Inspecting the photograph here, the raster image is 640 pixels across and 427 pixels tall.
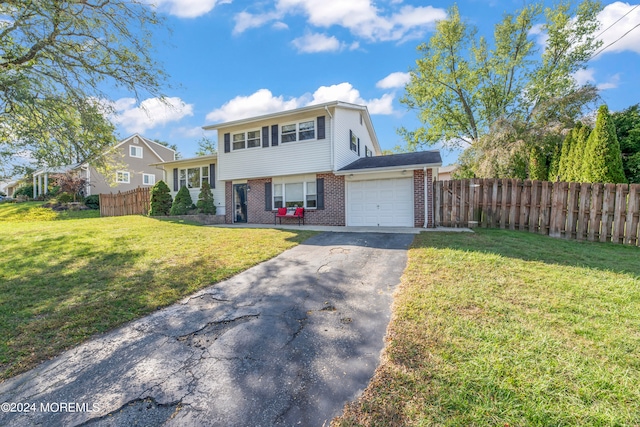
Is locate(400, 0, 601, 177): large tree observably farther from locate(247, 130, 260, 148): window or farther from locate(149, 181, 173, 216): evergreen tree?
locate(149, 181, 173, 216): evergreen tree

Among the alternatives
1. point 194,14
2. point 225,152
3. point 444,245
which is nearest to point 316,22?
point 194,14

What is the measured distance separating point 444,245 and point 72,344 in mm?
6710

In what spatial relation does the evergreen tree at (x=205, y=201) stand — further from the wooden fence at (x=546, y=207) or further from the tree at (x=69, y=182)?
the tree at (x=69, y=182)

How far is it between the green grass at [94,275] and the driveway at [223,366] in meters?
0.42

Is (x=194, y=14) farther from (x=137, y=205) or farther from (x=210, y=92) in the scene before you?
(x=137, y=205)

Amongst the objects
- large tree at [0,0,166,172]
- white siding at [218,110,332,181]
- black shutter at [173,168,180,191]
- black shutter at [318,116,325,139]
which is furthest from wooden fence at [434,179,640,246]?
black shutter at [173,168,180,191]

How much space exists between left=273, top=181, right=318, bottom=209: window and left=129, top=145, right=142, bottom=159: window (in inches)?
812

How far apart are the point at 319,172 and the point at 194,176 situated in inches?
338

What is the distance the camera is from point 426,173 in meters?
10.1

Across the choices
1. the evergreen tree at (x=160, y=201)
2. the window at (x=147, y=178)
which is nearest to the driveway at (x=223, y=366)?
the evergreen tree at (x=160, y=201)

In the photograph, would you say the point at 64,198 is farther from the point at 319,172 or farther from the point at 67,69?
the point at 319,172

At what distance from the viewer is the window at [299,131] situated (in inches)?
473

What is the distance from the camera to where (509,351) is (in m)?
2.52

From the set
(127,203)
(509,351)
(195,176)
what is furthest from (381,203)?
(127,203)
